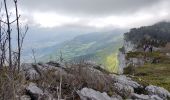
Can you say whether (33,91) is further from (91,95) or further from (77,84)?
(77,84)

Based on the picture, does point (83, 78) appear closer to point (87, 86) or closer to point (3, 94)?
point (87, 86)

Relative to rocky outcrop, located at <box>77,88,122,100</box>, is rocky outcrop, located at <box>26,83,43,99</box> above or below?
above

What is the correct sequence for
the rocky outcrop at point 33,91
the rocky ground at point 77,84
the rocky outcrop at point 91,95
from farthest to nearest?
the rocky outcrop at point 91,95 < the rocky ground at point 77,84 < the rocky outcrop at point 33,91

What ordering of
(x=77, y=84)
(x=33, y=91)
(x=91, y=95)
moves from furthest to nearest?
(x=77, y=84) → (x=91, y=95) → (x=33, y=91)

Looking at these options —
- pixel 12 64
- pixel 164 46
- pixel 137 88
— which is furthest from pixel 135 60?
pixel 12 64

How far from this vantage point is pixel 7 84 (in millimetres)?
8914

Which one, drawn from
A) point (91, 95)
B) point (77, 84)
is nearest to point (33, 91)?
point (91, 95)

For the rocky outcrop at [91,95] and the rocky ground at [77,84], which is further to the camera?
the rocky outcrop at [91,95]

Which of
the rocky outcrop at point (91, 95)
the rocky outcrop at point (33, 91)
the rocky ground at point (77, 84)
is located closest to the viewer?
the rocky outcrop at point (33, 91)

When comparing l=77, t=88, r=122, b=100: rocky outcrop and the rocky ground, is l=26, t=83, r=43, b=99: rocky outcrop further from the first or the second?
l=77, t=88, r=122, b=100: rocky outcrop

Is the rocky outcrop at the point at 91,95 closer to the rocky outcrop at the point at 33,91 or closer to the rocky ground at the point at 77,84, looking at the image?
the rocky ground at the point at 77,84

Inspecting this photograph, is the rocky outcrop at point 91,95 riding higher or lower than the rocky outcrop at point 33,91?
lower

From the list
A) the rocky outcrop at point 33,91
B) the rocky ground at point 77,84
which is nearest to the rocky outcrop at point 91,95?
the rocky ground at point 77,84

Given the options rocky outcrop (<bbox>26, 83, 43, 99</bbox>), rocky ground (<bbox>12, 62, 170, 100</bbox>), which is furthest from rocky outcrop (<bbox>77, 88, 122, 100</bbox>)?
rocky outcrop (<bbox>26, 83, 43, 99</bbox>)
